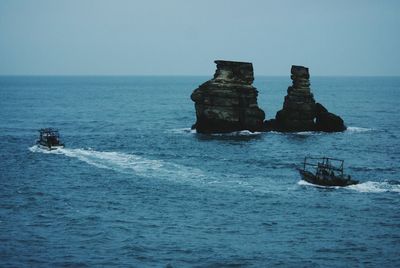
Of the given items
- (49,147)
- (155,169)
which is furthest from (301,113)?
(49,147)

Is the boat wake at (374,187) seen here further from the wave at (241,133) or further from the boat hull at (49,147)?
the boat hull at (49,147)

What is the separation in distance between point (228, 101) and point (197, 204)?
4420 centimetres

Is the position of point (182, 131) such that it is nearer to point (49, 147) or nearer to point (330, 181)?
point (49, 147)

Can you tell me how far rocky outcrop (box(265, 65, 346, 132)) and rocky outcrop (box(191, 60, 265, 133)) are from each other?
4595 mm

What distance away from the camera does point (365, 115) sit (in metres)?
147

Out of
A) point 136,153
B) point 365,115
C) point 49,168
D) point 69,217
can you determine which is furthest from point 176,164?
point 365,115

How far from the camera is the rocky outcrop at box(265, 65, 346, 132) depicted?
101312 millimetres

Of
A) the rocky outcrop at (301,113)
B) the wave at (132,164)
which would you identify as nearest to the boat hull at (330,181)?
the wave at (132,164)

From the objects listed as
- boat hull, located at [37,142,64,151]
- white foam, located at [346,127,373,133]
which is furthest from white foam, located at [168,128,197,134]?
white foam, located at [346,127,373,133]

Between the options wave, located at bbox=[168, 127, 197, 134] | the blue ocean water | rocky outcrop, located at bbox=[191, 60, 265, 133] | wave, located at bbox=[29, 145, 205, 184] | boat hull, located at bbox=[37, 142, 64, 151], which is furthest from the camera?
wave, located at bbox=[168, 127, 197, 134]

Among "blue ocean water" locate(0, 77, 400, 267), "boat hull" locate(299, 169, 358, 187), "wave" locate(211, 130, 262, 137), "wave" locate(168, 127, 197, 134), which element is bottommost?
"blue ocean water" locate(0, 77, 400, 267)

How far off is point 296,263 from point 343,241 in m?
6.38

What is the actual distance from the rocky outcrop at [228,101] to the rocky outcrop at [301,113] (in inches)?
181

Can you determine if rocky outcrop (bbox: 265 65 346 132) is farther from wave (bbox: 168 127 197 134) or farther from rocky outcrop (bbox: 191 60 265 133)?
wave (bbox: 168 127 197 134)
